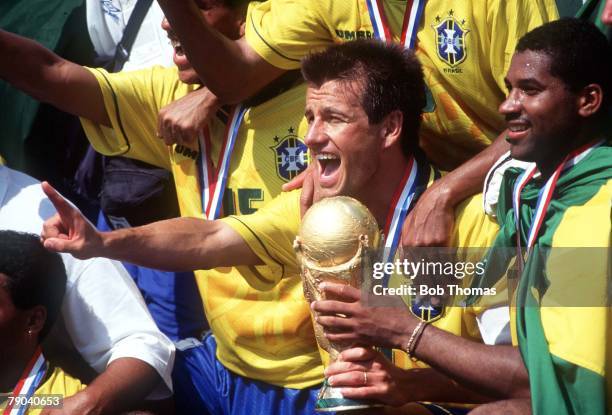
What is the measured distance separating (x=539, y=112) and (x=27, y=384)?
1.76 meters

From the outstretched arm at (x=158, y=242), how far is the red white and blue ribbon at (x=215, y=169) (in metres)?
0.33

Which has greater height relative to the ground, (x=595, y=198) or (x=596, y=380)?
(x=595, y=198)

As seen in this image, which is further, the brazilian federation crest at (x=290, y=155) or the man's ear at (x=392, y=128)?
the brazilian federation crest at (x=290, y=155)

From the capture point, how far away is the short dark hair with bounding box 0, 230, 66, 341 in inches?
156

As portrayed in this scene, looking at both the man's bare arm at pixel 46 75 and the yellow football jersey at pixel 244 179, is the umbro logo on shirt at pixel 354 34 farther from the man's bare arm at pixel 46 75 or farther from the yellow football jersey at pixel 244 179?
the man's bare arm at pixel 46 75

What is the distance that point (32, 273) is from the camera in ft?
13.1

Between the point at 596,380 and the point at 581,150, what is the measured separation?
62 centimetres

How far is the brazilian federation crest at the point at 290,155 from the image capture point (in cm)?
414

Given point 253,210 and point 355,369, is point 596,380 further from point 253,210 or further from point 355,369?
point 253,210

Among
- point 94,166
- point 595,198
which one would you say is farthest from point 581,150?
point 94,166

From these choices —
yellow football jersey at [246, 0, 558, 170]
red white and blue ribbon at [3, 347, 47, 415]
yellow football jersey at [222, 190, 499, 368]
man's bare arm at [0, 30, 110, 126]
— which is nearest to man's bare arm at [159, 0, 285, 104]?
yellow football jersey at [246, 0, 558, 170]

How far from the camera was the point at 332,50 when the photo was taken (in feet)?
12.0

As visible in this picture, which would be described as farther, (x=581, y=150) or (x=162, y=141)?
(x=162, y=141)

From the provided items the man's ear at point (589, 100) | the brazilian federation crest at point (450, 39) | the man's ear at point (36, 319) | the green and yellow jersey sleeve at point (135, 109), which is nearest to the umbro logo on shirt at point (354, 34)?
the brazilian federation crest at point (450, 39)
